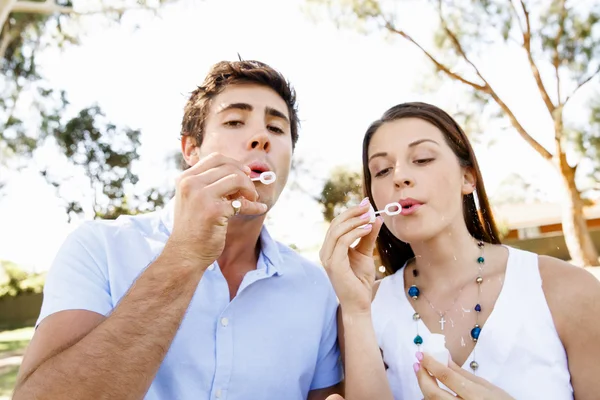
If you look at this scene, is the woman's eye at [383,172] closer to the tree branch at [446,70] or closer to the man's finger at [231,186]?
the man's finger at [231,186]

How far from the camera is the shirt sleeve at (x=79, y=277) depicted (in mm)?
1899

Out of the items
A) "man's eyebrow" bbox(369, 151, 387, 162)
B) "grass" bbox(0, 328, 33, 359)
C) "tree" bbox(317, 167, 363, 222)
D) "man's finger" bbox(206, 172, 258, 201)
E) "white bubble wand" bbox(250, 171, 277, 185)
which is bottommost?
"grass" bbox(0, 328, 33, 359)

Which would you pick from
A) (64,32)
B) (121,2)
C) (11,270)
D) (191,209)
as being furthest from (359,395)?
(11,270)

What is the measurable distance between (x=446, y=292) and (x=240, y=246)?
0.93 metres

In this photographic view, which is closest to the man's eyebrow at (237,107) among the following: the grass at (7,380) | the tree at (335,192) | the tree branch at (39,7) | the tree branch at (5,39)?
the tree at (335,192)

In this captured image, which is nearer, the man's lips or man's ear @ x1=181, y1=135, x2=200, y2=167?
the man's lips

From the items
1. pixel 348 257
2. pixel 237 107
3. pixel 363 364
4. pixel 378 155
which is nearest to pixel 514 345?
pixel 363 364

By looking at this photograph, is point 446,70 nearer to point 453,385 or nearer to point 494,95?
point 494,95

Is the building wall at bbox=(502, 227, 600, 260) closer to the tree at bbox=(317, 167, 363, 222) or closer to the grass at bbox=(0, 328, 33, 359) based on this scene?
the tree at bbox=(317, 167, 363, 222)

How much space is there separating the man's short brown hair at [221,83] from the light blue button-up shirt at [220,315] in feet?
1.69

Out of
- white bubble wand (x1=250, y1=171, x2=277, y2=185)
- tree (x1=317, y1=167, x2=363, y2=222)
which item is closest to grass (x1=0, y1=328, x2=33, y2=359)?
tree (x1=317, y1=167, x2=363, y2=222)

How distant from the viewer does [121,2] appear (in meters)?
9.56

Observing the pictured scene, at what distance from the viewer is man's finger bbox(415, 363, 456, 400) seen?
166 centimetres

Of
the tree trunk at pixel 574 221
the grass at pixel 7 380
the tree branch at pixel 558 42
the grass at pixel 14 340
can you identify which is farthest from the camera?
the tree trunk at pixel 574 221
